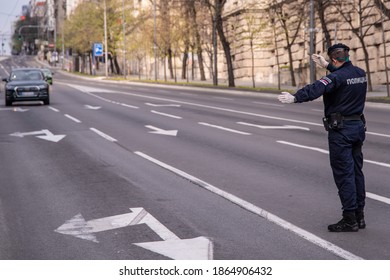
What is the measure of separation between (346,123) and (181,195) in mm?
2922

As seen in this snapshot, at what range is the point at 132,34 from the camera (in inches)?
3925

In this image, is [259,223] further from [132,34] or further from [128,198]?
[132,34]

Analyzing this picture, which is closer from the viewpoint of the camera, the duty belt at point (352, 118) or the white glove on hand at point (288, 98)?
the white glove on hand at point (288, 98)

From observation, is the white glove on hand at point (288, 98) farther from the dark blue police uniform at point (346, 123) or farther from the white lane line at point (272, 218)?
the white lane line at point (272, 218)

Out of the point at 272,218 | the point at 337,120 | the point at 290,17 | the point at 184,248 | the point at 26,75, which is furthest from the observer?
the point at 290,17

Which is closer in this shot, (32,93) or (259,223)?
(259,223)

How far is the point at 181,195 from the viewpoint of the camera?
32.2ft

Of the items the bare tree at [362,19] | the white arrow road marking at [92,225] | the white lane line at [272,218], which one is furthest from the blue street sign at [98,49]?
the white arrow road marking at [92,225]

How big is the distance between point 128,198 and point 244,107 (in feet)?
67.5

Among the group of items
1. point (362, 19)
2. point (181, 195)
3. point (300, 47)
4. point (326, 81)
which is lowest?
point (181, 195)

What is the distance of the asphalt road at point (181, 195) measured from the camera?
6934mm

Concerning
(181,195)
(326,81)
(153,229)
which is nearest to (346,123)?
(326,81)

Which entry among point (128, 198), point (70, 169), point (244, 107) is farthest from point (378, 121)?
point (128, 198)

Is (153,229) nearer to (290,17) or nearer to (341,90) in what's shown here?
(341,90)
